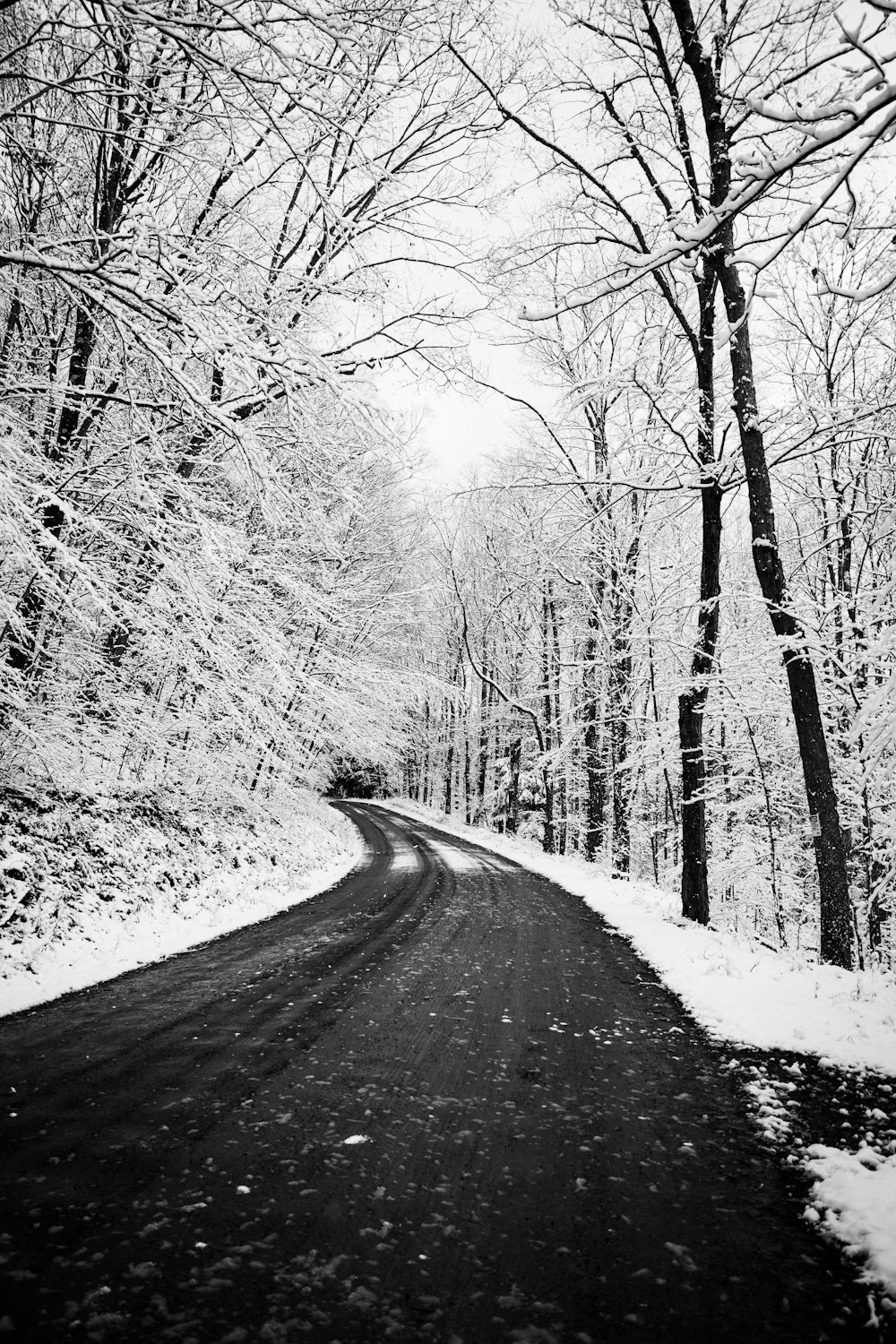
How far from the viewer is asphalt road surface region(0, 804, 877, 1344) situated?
7.05 ft

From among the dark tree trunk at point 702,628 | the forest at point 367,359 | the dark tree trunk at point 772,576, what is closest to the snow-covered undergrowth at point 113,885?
the forest at point 367,359

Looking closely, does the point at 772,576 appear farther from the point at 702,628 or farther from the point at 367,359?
the point at 367,359

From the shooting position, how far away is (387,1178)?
2914mm

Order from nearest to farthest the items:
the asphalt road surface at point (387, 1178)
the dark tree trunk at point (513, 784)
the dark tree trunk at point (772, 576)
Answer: the asphalt road surface at point (387, 1178) < the dark tree trunk at point (772, 576) < the dark tree trunk at point (513, 784)

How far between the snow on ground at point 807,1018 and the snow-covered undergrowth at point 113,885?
5445mm

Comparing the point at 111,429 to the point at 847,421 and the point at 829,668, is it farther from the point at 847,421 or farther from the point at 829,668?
the point at 829,668

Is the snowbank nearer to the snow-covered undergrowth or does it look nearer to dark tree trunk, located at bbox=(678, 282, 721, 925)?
dark tree trunk, located at bbox=(678, 282, 721, 925)

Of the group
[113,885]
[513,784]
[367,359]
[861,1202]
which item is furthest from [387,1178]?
[513,784]

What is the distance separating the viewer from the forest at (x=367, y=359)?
443cm

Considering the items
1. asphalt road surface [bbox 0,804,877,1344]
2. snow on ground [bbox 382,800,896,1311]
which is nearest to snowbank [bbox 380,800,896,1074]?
snow on ground [bbox 382,800,896,1311]

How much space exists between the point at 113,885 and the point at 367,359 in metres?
7.02

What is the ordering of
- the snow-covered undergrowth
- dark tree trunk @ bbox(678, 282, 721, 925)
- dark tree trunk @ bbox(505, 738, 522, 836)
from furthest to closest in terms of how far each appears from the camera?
dark tree trunk @ bbox(505, 738, 522, 836)
dark tree trunk @ bbox(678, 282, 721, 925)
the snow-covered undergrowth

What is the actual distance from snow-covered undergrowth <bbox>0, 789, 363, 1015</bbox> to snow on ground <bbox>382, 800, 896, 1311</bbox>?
5.45m

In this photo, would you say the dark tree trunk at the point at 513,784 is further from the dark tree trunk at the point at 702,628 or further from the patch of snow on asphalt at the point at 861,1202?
the patch of snow on asphalt at the point at 861,1202
